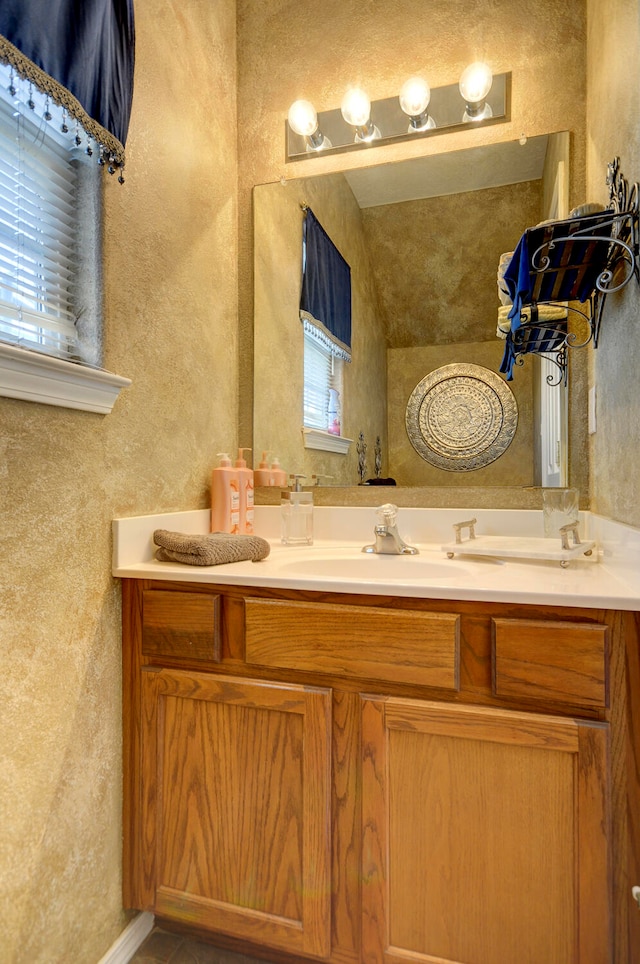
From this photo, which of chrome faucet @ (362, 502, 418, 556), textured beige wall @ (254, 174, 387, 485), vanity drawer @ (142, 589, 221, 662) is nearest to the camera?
vanity drawer @ (142, 589, 221, 662)

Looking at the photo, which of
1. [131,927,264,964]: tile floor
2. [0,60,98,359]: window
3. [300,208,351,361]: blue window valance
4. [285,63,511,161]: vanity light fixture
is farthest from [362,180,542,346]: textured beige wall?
[131,927,264,964]: tile floor

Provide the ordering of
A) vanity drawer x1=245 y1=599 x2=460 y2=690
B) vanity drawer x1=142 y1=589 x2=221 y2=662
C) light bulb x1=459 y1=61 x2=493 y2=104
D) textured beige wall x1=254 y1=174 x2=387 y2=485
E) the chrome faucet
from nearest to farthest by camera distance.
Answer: vanity drawer x1=245 y1=599 x2=460 y2=690, vanity drawer x1=142 y1=589 x2=221 y2=662, the chrome faucet, light bulb x1=459 y1=61 x2=493 y2=104, textured beige wall x1=254 y1=174 x2=387 y2=485

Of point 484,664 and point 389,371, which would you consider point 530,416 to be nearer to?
point 389,371

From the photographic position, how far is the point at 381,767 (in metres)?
0.99

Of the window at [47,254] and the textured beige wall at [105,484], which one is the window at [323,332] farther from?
the window at [47,254]

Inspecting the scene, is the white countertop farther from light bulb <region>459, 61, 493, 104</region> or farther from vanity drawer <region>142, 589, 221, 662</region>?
light bulb <region>459, 61, 493, 104</region>

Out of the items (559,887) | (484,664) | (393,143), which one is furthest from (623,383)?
(393,143)

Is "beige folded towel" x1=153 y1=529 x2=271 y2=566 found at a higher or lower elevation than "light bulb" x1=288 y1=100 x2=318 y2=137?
lower

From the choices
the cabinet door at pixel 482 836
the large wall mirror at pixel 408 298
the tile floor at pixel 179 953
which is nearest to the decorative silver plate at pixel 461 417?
the large wall mirror at pixel 408 298

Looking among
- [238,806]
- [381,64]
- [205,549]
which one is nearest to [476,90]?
[381,64]

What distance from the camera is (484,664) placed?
94 centimetres

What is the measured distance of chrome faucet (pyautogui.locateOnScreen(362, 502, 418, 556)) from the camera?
1370 mm

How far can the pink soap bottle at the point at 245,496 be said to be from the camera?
5.04 feet

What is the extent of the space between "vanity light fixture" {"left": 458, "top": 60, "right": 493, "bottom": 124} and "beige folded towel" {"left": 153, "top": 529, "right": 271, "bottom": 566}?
137cm
